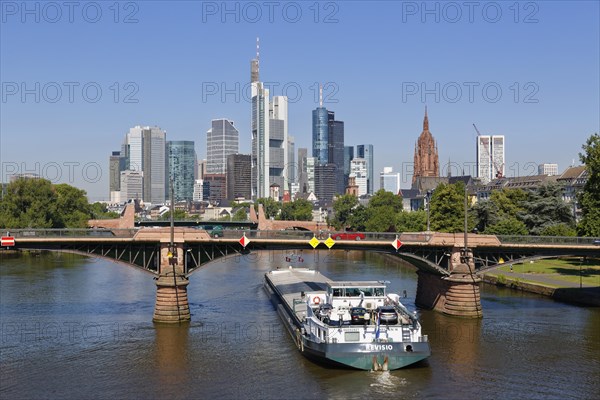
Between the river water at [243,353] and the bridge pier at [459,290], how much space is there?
153 centimetres

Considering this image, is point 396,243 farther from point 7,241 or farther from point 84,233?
point 7,241

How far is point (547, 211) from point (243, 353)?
317 feet

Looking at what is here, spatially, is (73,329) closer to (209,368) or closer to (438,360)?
(209,368)

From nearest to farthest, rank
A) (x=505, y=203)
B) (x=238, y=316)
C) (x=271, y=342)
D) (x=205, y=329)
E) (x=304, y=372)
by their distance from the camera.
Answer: (x=304, y=372), (x=271, y=342), (x=205, y=329), (x=238, y=316), (x=505, y=203)

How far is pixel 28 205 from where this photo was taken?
19050 cm

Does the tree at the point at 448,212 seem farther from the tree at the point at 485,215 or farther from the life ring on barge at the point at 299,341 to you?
the life ring on barge at the point at 299,341

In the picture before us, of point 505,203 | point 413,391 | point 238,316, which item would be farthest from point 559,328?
point 505,203

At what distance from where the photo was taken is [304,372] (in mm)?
Result: 58938

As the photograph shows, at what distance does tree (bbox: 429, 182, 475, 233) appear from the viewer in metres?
146

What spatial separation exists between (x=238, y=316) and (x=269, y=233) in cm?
1052

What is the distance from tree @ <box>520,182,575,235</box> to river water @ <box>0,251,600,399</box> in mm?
42189

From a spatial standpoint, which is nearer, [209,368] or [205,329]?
[209,368]

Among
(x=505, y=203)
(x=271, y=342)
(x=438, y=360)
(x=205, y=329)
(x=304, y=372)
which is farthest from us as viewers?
(x=505, y=203)

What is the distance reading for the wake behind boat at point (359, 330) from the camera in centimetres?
5853
